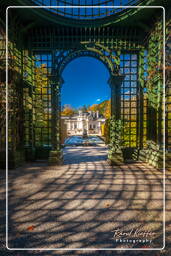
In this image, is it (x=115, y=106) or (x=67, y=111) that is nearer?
(x=115, y=106)

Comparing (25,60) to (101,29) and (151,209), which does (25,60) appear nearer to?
(101,29)

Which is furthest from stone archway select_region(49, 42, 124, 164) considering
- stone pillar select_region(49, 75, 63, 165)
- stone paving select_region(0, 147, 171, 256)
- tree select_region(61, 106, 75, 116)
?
tree select_region(61, 106, 75, 116)

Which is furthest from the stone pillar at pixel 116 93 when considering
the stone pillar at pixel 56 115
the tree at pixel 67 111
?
the tree at pixel 67 111

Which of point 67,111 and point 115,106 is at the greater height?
point 67,111

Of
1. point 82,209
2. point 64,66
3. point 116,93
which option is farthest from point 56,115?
point 82,209

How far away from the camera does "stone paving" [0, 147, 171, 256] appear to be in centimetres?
237

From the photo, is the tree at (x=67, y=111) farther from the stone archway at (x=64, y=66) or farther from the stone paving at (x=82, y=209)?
the stone paving at (x=82, y=209)

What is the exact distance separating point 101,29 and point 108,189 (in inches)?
306

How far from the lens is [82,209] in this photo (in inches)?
129

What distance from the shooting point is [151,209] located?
326cm

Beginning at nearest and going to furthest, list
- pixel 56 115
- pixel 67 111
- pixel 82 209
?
1. pixel 82 209
2. pixel 56 115
3. pixel 67 111

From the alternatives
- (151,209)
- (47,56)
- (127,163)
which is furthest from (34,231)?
(47,56)

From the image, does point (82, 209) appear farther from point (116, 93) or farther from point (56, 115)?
point (116, 93)

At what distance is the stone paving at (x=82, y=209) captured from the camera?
237 cm
